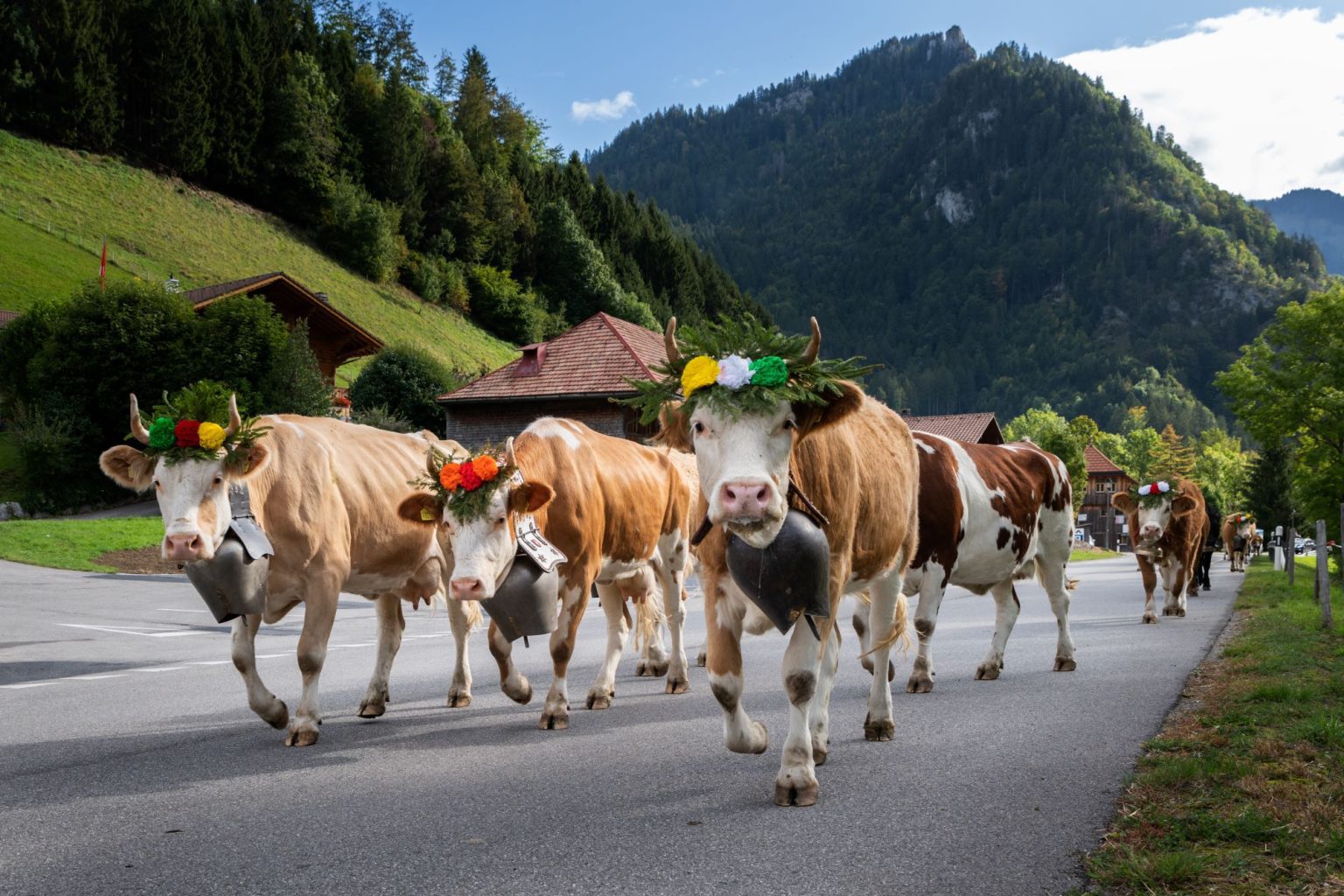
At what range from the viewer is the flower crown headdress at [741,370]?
4.76m

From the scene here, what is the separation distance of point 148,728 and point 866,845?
5141 mm

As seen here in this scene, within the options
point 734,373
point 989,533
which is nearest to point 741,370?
point 734,373

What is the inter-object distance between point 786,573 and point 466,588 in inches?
99.0

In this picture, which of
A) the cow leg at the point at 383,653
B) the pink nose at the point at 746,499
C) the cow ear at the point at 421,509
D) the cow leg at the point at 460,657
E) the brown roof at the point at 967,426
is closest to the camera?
the pink nose at the point at 746,499

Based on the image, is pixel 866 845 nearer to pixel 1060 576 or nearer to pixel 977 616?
pixel 1060 576

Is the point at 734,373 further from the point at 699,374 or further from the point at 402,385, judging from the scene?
the point at 402,385

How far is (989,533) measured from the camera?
909 centimetres

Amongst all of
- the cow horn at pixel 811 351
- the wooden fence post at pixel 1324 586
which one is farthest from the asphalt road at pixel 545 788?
the wooden fence post at pixel 1324 586

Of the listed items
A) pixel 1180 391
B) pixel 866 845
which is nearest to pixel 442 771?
pixel 866 845

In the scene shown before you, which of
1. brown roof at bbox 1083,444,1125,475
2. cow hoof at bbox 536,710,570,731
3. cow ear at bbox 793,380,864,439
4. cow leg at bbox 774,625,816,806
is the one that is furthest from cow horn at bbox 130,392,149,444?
brown roof at bbox 1083,444,1125,475

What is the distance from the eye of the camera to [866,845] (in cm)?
432

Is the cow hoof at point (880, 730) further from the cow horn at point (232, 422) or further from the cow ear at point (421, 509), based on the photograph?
the cow horn at point (232, 422)

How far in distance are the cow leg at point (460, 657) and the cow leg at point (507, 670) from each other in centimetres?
89

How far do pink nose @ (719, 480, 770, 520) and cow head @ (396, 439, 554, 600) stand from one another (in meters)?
2.55
